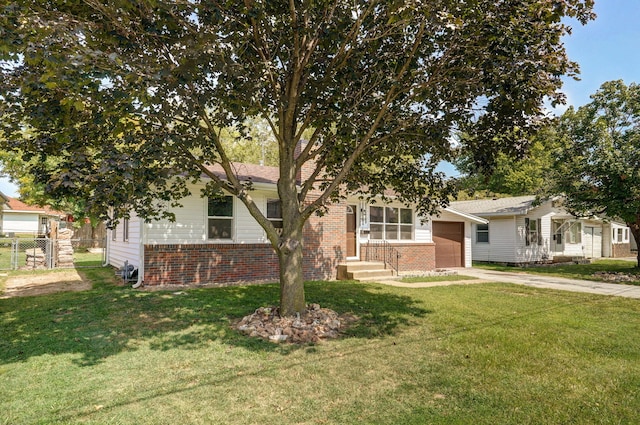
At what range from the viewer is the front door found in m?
14.2

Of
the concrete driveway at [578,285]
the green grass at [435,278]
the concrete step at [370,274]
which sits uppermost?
the concrete step at [370,274]

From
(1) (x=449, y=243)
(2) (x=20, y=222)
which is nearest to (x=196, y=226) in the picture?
(1) (x=449, y=243)

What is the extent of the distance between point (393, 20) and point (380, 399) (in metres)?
4.54

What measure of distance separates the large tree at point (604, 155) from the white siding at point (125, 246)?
16.4m

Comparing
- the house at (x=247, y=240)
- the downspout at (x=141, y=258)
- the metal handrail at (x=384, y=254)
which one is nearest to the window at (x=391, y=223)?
the house at (x=247, y=240)

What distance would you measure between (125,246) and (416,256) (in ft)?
35.7

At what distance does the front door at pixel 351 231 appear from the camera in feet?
46.5

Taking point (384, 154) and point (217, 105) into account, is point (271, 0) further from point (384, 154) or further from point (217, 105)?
point (384, 154)

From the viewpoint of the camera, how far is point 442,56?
6.48m

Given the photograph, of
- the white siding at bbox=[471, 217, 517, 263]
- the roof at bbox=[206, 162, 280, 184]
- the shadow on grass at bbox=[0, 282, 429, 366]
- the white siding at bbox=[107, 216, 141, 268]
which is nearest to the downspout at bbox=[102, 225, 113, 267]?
the white siding at bbox=[107, 216, 141, 268]

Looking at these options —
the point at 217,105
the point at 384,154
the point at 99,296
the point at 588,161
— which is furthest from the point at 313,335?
the point at 588,161

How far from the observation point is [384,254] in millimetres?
14906

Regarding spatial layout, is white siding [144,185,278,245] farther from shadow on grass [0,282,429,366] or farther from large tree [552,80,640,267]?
large tree [552,80,640,267]

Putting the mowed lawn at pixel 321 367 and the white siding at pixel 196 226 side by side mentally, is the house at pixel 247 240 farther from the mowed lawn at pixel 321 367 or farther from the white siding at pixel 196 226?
the mowed lawn at pixel 321 367
